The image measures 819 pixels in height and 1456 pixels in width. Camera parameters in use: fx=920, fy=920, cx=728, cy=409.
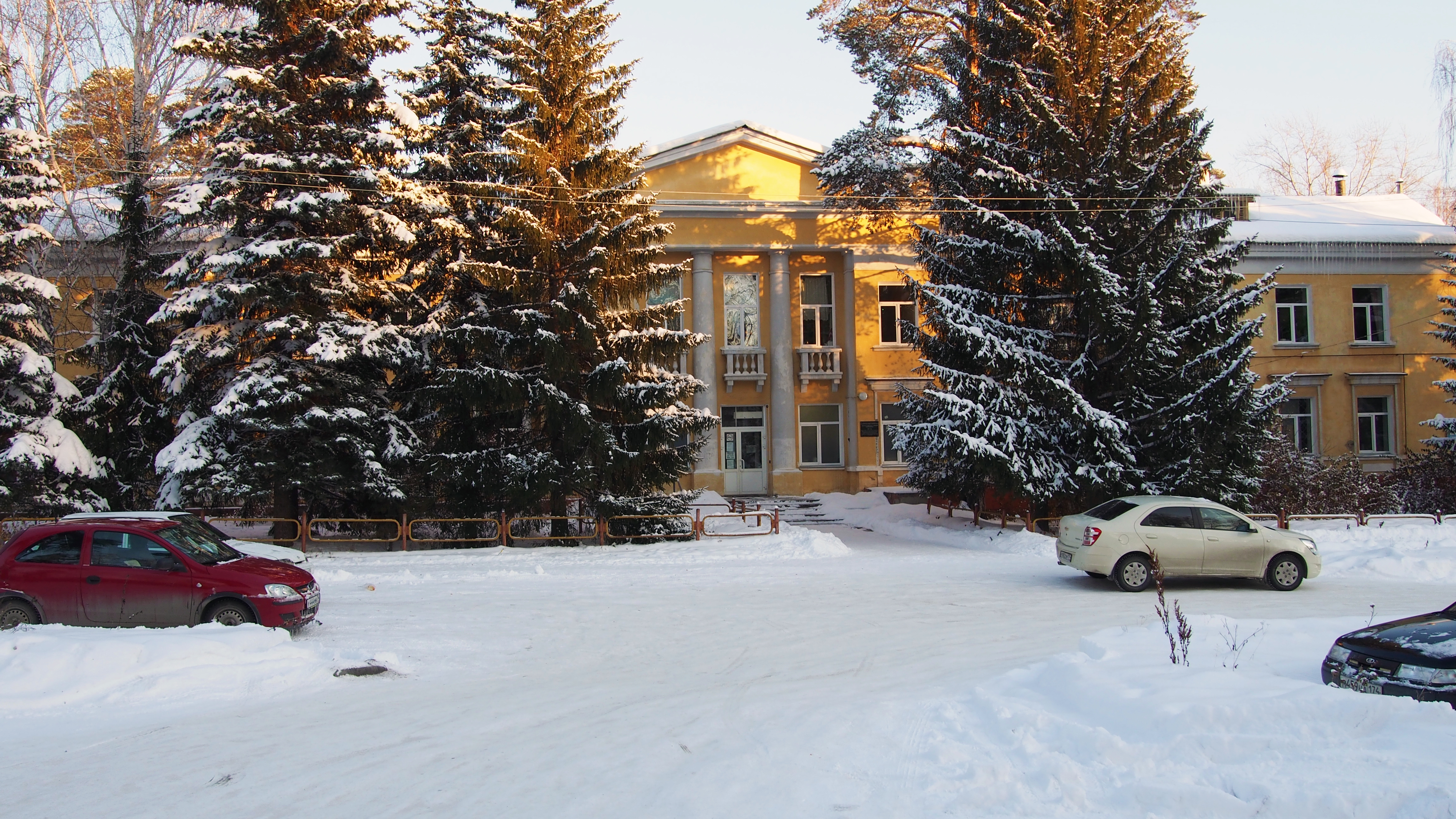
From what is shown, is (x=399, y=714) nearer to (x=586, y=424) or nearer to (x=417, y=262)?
(x=586, y=424)

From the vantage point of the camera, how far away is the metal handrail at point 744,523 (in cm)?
2130

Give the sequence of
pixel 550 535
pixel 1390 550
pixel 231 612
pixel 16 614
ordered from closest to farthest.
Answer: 1. pixel 16 614
2. pixel 231 612
3. pixel 1390 550
4. pixel 550 535

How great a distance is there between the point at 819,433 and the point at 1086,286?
1485 centimetres

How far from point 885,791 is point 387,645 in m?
7.40

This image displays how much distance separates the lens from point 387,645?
11.3 metres

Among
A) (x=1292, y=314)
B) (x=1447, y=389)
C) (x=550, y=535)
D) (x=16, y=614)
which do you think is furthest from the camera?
(x=1292, y=314)

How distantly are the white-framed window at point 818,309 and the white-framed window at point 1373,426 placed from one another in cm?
2057

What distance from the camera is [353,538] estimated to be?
68.1 ft

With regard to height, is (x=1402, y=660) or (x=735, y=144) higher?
(x=735, y=144)

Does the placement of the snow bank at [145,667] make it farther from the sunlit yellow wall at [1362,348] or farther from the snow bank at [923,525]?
the sunlit yellow wall at [1362,348]

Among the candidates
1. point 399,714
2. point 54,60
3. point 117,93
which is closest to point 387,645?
point 399,714

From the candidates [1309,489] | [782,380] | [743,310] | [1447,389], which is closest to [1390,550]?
[1309,489]

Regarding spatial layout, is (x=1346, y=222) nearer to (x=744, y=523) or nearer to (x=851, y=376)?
→ (x=851, y=376)

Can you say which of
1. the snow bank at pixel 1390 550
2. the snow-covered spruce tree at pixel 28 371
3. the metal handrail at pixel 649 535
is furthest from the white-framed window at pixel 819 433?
the snow-covered spruce tree at pixel 28 371
